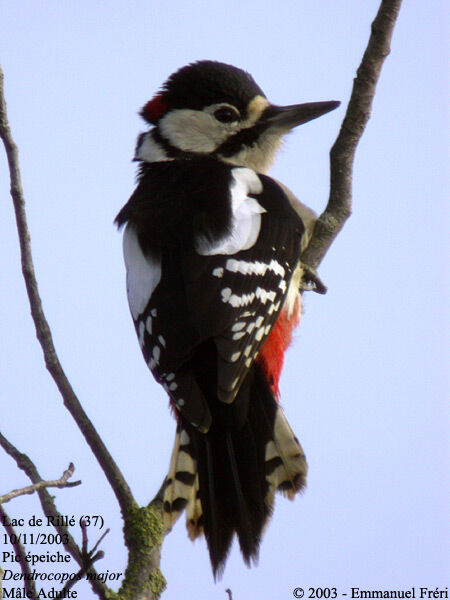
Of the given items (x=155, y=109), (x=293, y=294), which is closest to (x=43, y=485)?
(x=293, y=294)

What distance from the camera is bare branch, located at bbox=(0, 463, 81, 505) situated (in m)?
2.29

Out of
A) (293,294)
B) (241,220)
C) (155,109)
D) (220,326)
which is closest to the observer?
(220,326)

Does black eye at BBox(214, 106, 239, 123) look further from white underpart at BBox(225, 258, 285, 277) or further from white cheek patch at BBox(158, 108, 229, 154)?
white underpart at BBox(225, 258, 285, 277)

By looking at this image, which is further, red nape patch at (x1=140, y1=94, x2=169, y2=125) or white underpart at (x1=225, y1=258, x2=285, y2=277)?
red nape patch at (x1=140, y1=94, x2=169, y2=125)

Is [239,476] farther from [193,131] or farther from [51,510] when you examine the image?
[193,131]

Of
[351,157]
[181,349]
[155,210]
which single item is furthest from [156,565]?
[351,157]

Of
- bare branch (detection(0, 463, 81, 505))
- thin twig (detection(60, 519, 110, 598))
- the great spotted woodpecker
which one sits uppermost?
the great spotted woodpecker

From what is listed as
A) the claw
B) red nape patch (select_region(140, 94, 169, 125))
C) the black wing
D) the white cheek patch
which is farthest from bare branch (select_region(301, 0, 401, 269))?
red nape patch (select_region(140, 94, 169, 125))

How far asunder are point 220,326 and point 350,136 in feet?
2.95

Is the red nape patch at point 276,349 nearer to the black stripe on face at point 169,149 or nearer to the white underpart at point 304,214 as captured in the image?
the white underpart at point 304,214

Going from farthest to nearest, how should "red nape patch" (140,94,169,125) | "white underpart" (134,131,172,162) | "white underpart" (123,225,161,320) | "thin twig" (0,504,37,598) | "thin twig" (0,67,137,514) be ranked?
1. "red nape patch" (140,94,169,125)
2. "white underpart" (134,131,172,162)
3. "white underpart" (123,225,161,320)
4. "thin twig" (0,67,137,514)
5. "thin twig" (0,504,37,598)

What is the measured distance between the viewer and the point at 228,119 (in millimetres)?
3809

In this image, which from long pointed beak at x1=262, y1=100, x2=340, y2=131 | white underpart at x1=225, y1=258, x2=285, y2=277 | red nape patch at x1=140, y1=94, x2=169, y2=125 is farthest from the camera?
red nape patch at x1=140, y1=94, x2=169, y2=125

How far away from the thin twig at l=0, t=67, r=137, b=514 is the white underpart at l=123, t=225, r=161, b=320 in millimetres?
561
